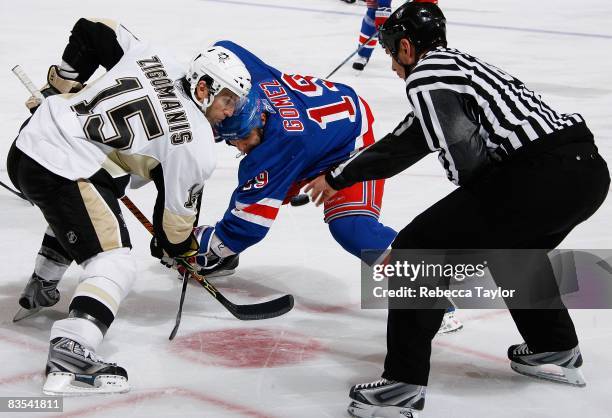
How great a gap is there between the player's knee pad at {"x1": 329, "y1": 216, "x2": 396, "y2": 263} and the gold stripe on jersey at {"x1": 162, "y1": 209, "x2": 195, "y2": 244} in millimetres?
520

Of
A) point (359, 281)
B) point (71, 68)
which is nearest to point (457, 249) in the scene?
point (359, 281)

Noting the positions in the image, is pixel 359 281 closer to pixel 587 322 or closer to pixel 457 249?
pixel 587 322

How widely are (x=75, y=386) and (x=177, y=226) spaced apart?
1.59 ft

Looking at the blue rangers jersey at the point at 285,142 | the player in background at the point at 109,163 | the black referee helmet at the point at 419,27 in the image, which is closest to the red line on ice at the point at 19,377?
the player in background at the point at 109,163

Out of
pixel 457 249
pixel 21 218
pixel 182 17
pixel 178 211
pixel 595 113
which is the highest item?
pixel 182 17

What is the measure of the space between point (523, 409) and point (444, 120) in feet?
2.48

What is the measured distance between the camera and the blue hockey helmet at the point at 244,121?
2635 mm

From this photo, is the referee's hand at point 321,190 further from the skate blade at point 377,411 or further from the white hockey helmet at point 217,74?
the skate blade at point 377,411

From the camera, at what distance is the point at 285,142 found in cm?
279

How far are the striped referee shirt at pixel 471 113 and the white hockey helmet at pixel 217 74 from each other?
1.59 feet

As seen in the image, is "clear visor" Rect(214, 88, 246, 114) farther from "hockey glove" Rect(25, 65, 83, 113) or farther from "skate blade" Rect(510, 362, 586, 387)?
"skate blade" Rect(510, 362, 586, 387)

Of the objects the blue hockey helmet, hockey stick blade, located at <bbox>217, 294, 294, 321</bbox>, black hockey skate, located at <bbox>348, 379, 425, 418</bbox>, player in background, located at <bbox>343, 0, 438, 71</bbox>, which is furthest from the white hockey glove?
player in background, located at <bbox>343, 0, 438, 71</bbox>

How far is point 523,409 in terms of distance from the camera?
2445 mm

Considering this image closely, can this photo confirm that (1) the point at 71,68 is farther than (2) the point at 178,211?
Yes
